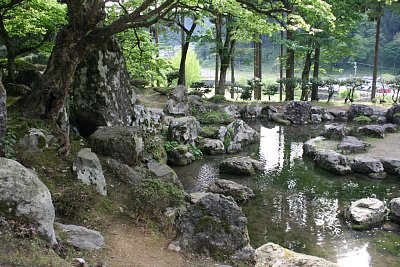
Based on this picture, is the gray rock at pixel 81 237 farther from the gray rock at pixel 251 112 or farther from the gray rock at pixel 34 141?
the gray rock at pixel 251 112

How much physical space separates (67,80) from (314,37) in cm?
2207

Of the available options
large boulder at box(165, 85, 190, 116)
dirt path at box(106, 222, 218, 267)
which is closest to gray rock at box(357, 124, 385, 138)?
large boulder at box(165, 85, 190, 116)

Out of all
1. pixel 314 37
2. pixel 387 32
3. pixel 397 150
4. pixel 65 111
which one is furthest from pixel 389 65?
pixel 65 111

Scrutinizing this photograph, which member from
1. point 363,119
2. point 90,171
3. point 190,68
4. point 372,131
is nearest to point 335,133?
point 372,131

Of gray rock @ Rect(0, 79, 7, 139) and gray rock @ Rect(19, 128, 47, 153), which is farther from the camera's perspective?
gray rock @ Rect(19, 128, 47, 153)

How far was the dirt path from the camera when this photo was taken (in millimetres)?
5907

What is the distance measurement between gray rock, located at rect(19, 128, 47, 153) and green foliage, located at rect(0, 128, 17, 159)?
13.2 inches

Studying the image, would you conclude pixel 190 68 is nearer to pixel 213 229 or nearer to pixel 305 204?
pixel 305 204

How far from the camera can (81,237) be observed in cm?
597

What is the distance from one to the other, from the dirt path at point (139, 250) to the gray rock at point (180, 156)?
7498mm

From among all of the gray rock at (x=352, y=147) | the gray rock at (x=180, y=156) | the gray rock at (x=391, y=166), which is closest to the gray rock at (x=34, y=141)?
the gray rock at (x=180, y=156)

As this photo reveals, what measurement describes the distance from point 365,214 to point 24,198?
27.8 ft

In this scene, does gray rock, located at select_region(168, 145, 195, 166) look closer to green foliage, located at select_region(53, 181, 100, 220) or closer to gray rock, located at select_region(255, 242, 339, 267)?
green foliage, located at select_region(53, 181, 100, 220)

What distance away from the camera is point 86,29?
321 inches
